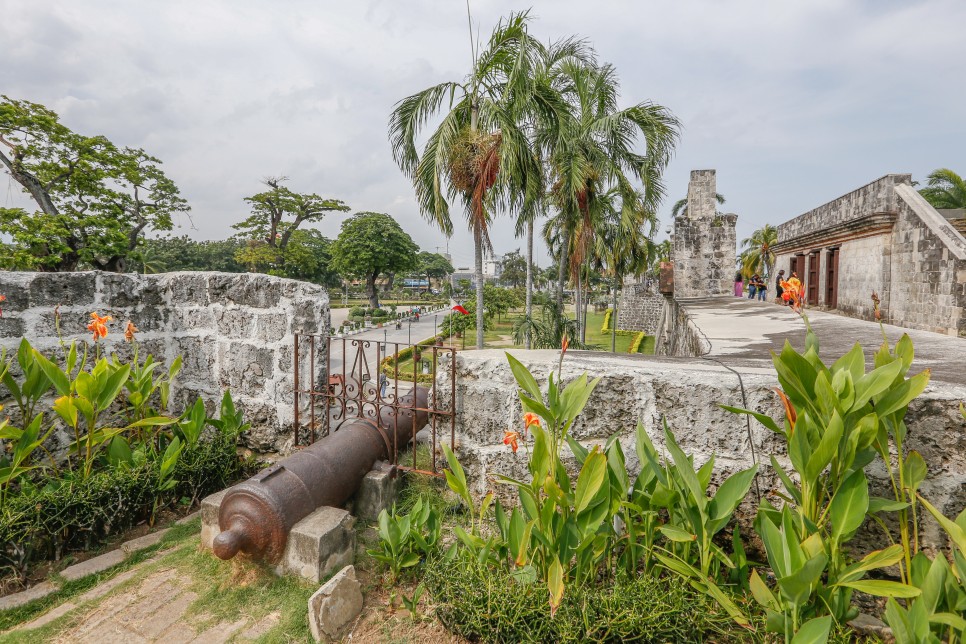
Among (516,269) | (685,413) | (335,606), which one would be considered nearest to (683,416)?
(685,413)

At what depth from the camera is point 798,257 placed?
10000 mm

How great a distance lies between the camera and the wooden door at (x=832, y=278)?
8297 millimetres

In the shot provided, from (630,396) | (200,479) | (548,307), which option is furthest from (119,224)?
(630,396)

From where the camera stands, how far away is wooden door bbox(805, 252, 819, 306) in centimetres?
924

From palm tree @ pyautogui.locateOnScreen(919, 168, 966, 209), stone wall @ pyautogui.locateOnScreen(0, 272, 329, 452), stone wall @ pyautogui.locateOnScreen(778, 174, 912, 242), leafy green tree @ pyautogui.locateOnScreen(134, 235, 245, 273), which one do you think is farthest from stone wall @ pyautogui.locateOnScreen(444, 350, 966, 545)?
leafy green tree @ pyautogui.locateOnScreen(134, 235, 245, 273)

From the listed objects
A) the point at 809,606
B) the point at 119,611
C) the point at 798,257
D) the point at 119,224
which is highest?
the point at 119,224

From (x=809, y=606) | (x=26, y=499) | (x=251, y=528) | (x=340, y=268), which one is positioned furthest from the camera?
(x=340, y=268)

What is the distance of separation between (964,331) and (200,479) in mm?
7047

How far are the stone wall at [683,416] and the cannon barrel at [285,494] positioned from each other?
2.51ft

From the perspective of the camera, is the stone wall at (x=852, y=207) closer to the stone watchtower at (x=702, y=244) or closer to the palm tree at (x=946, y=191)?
the stone watchtower at (x=702, y=244)

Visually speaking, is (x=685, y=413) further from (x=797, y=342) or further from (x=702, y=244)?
(x=702, y=244)

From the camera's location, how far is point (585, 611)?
1.66 metres

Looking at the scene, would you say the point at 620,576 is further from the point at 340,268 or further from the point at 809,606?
the point at 340,268

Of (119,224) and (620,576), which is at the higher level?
(119,224)
